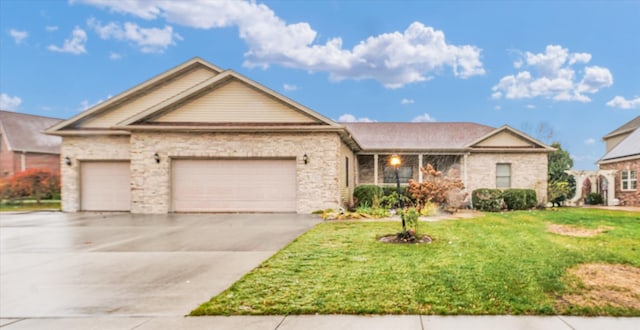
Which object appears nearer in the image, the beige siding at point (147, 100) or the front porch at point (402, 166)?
the beige siding at point (147, 100)

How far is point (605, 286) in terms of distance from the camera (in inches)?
168

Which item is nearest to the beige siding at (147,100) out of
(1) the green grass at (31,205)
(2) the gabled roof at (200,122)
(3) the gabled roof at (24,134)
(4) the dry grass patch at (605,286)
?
(2) the gabled roof at (200,122)

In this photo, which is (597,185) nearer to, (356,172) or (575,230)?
(356,172)

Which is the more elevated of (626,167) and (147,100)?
(147,100)

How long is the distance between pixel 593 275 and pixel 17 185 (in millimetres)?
25932

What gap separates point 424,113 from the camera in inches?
973

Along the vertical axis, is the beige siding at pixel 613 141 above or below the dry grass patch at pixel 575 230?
above

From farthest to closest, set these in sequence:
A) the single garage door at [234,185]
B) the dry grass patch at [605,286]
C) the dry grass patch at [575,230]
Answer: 1. the single garage door at [234,185]
2. the dry grass patch at [575,230]
3. the dry grass patch at [605,286]

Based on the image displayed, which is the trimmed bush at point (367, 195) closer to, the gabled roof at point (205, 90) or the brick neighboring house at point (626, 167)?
the gabled roof at point (205, 90)

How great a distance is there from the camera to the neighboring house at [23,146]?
73.5 ft

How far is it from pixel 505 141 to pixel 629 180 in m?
7.42

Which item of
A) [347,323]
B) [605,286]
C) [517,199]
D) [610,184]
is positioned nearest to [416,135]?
[517,199]

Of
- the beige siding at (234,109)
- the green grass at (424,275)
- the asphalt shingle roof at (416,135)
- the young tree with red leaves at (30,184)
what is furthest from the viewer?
the asphalt shingle roof at (416,135)

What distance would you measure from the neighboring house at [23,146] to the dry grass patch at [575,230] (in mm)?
27362
